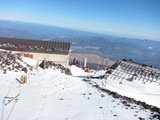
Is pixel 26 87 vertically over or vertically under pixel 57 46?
under

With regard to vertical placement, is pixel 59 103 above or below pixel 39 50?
below

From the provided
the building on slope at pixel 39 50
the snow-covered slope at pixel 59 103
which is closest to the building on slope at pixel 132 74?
the snow-covered slope at pixel 59 103

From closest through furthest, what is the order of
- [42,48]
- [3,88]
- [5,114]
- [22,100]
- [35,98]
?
1. [5,114]
2. [22,100]
3. [35,98]
4. [3,88]
5. [42,48]

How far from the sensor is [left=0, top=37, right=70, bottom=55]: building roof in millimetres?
26656

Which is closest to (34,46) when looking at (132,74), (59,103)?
(132,74)

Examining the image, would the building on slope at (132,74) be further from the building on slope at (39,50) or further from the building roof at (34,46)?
the building roof at (34,46)

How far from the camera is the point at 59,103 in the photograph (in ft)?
32.7

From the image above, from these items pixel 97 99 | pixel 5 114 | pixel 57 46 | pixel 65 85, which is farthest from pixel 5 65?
pixel 57 46

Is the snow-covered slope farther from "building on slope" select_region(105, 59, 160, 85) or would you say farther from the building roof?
the building roof

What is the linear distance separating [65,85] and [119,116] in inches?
244

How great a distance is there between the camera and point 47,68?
18.7 meters

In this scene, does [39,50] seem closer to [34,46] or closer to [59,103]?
[34,46]

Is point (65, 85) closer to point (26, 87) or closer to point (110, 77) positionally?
point (26, 87)

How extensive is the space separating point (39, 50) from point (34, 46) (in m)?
Answer: 1.61
